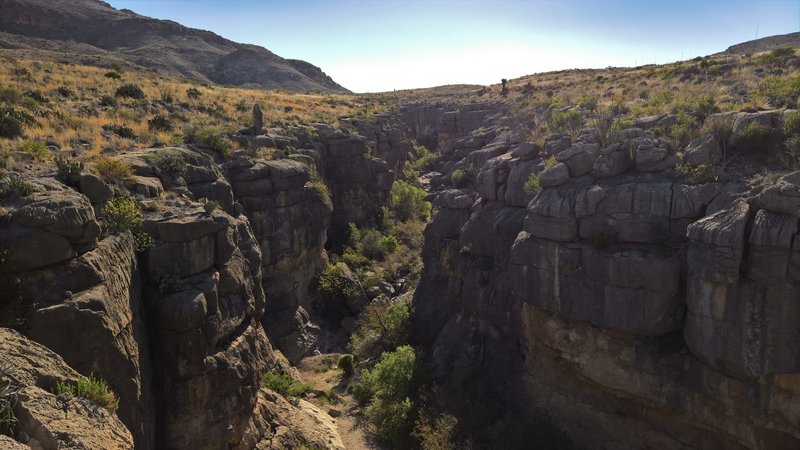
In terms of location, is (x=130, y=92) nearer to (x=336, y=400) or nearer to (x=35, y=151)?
(x=35, y=151)

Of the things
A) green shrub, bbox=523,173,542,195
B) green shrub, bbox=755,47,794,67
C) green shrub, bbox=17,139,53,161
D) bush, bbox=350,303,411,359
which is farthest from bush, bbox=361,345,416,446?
green shrub, bbox=755,47,794,67

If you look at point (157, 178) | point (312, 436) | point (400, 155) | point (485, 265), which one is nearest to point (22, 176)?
point (157, 178)

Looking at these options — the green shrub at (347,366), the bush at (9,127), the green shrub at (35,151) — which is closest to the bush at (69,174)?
the green shrub at (35,151)

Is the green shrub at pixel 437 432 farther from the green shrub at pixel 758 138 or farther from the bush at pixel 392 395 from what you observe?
the green shrub at pixel 758 138

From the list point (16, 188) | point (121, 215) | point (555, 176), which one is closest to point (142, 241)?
point (121, 215)

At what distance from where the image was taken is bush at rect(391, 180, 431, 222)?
4778 cm

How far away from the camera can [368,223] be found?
4397 centimetres

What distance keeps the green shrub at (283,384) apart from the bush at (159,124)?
1520 cm

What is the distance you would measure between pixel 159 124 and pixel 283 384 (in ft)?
54.0

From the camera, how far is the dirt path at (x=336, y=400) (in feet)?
69.5

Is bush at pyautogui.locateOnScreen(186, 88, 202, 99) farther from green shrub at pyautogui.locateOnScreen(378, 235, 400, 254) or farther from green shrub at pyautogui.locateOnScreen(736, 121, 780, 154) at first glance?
green shrub at pyautogui.locateOnScreen(736, 121, 780, 154)

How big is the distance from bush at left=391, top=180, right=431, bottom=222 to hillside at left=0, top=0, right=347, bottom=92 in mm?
36643

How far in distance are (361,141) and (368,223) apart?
737cm

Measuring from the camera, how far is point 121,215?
1372 cm
